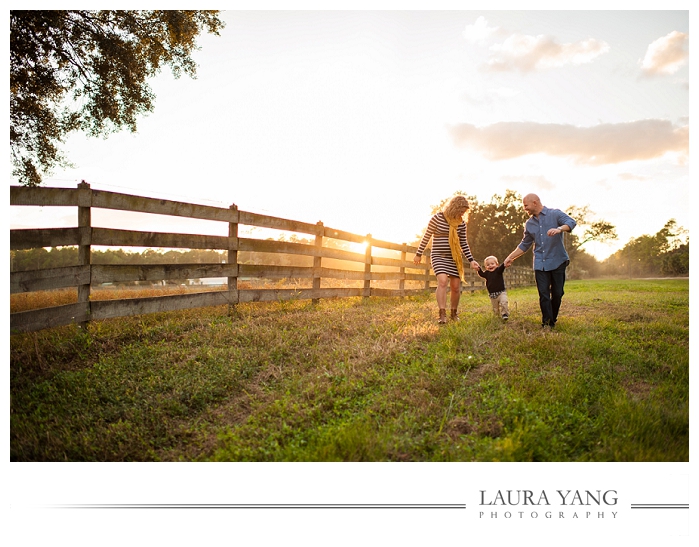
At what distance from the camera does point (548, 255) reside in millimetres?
4488

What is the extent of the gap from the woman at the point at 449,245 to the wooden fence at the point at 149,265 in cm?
208

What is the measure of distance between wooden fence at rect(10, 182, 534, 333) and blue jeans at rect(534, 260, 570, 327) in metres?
3.47

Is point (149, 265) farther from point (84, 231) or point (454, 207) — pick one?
point (454, 207)

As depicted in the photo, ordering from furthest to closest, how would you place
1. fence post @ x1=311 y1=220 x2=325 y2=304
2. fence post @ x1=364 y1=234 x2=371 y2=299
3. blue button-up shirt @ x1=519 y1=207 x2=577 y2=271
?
1. fence post @ x1=364 y1=234 x2=371 y2=299
2. fence post @ x1=311 y1=220 x2=325 y2=304
3. blue button-up shirt @ x1=519 y1=207 x2=577 y2=271

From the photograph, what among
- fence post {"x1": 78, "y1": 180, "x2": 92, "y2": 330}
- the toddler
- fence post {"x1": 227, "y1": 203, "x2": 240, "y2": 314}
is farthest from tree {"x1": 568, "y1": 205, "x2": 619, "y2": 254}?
fence post {"x1": 78, "y1": 180, "x2": 92, "y2": 330}

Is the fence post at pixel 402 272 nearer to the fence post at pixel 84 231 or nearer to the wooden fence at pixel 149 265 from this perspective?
the wooden fence at pixel 149 265

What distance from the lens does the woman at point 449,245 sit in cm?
520

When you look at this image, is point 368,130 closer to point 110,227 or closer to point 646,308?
point 110,227

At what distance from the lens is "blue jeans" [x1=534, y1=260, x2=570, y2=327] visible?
4465 mm

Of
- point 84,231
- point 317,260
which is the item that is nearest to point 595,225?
point 317,260

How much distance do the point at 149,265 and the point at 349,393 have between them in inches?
115

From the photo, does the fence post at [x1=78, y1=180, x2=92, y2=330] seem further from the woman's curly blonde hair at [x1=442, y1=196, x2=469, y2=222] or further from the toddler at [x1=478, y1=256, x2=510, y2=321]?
the toddler at [x1=478, y1=256, x2=510, y2=321]
